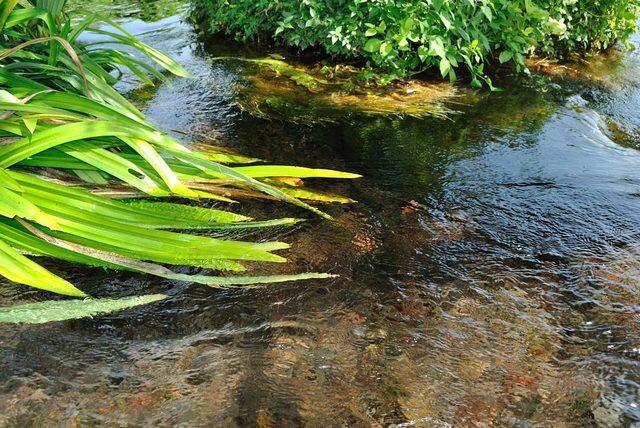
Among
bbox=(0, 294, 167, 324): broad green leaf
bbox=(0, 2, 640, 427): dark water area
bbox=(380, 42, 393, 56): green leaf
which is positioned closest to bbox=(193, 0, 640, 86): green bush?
bbox=(380, 42, 393, 56): green leaf

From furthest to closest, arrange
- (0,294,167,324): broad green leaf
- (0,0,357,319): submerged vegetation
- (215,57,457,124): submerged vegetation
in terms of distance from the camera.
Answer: (215,57,457,124): submerged vegetation, (0,0,357,319): submerged vegetation, (0,294,167,324): broad green leaf

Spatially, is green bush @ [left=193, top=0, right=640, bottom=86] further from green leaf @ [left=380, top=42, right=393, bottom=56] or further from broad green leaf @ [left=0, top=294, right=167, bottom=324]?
broad green leaf @ [left=0, top=294, right=167, bottom=324]

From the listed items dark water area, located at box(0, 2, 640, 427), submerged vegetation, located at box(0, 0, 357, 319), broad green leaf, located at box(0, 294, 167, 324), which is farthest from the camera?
submerged vegetation, located at box(0, 0, 357, 319)

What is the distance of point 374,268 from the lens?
280 centimetres

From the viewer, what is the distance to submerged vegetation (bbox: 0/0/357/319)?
2.59 metres

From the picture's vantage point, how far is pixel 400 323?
95.8 inches

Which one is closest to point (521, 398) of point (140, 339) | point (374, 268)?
point (374, 268)

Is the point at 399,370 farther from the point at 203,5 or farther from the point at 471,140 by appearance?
the point at 203,5

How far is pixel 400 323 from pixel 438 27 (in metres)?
3.46

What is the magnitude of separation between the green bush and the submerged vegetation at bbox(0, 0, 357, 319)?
226cm

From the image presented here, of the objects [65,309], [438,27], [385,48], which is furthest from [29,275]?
[438,27]

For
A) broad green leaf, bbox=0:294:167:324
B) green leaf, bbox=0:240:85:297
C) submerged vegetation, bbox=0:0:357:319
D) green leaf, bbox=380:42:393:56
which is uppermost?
green leaf, bbox=380:42:393:56

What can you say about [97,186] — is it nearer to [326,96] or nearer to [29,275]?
[29,275]

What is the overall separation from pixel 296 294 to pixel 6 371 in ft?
3.59
